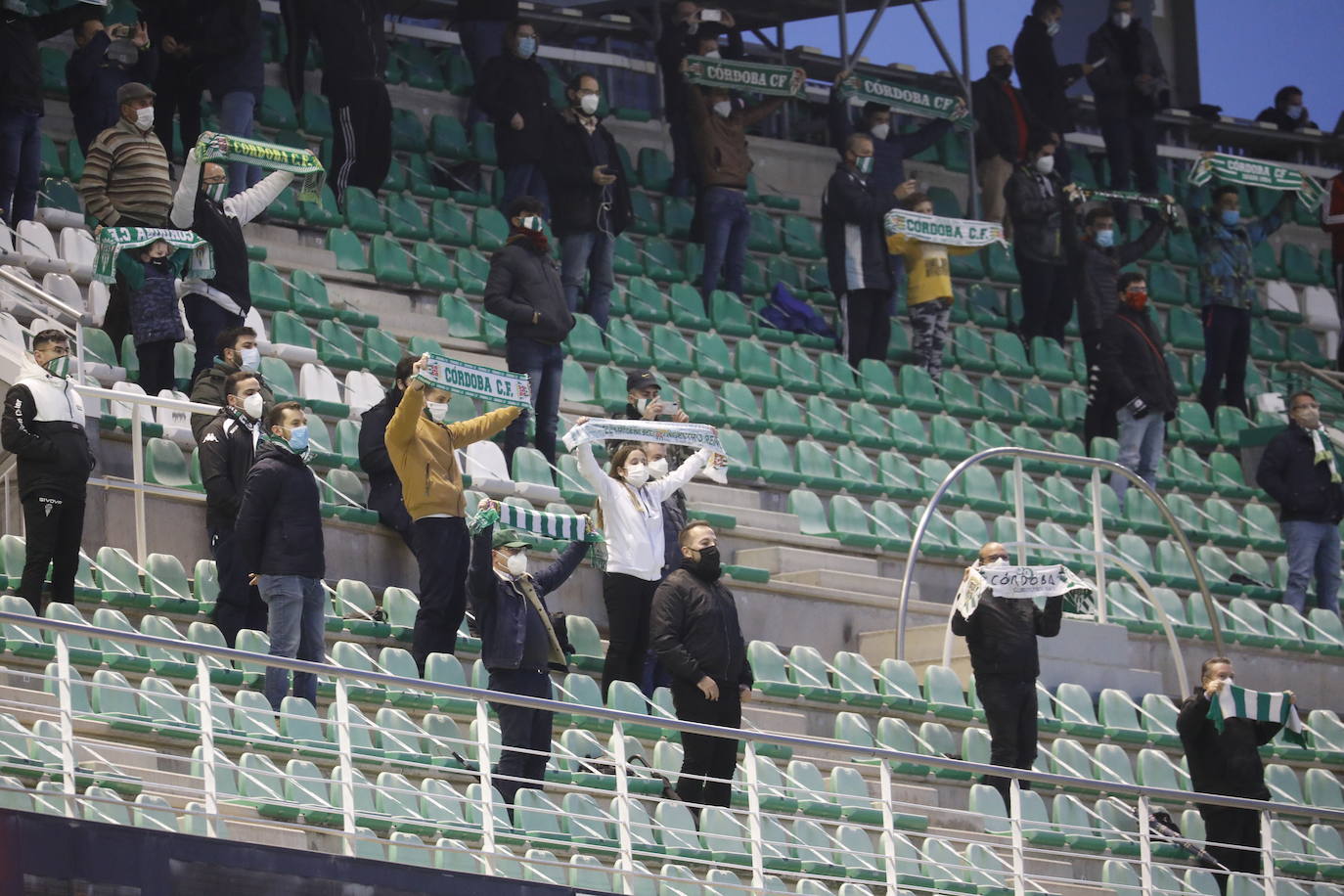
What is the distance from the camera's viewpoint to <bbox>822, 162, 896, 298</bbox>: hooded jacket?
17.3 m

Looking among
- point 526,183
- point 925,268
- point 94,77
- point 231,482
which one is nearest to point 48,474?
point 231,482

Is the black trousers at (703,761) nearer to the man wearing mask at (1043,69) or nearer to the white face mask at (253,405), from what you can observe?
the white face mask at (253,405)

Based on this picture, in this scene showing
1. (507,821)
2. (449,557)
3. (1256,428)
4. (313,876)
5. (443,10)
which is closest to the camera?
(313,876)

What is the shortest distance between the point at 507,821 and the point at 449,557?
179 centimetres

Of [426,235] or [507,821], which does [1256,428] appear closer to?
[426,235]

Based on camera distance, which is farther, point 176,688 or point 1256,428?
point 1256,428

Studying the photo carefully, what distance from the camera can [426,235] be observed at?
17203mm

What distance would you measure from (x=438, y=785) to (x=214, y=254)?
4073 millimetres

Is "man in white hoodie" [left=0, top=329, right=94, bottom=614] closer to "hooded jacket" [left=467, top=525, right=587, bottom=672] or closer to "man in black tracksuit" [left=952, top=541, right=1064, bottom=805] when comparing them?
"hooded jacket" [left=467, top=525, right=587, bottom=672]

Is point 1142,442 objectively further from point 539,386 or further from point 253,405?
point 253,405

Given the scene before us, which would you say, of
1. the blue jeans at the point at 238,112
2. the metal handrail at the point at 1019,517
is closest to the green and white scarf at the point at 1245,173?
the metal handrail at the point at 1019,517

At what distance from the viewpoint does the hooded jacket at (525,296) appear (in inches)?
543

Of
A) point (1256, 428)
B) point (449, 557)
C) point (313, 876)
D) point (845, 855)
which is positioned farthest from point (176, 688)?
point (1256, 428)

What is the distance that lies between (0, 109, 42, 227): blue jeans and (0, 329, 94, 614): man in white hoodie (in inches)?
136
